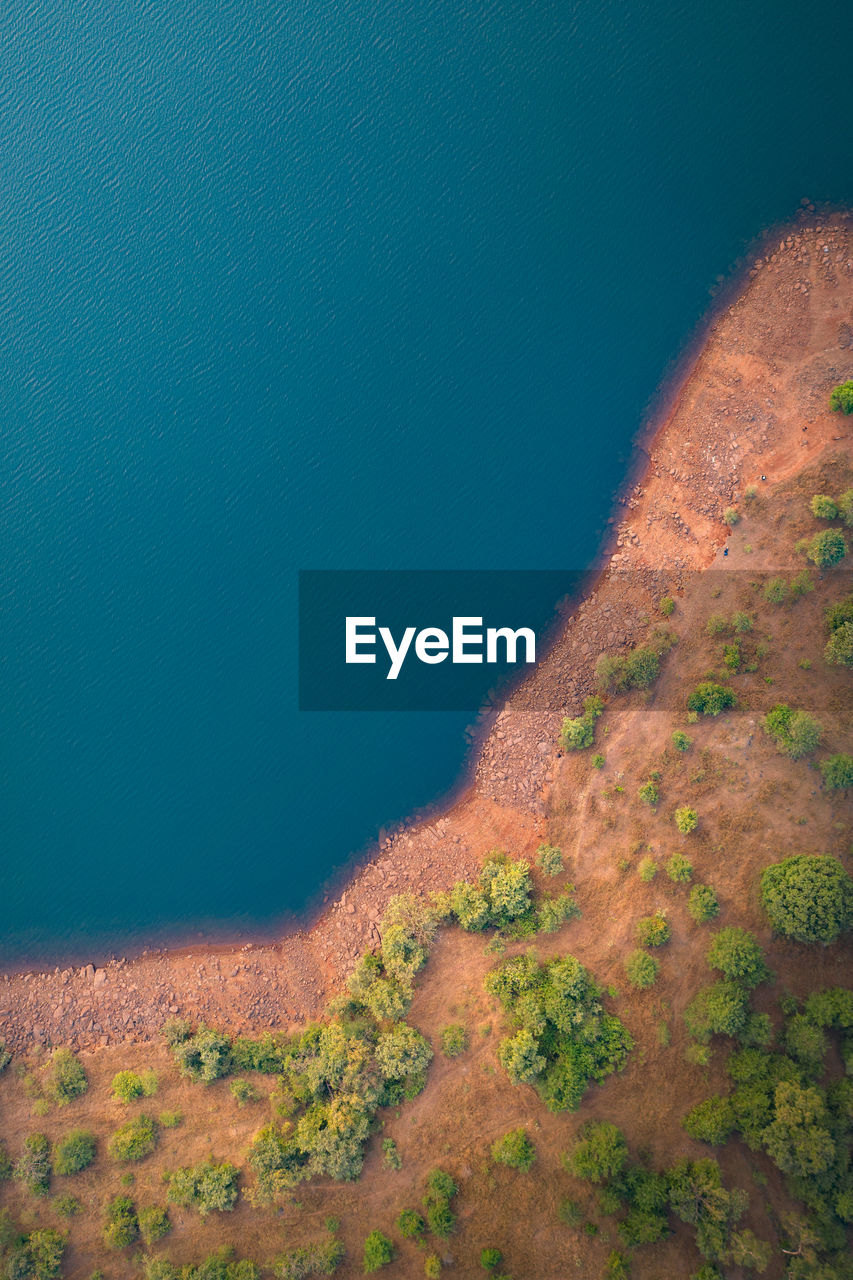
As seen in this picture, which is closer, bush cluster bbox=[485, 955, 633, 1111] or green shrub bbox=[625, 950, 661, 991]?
bush cluster bbox=[485, 955, 633, 1111]

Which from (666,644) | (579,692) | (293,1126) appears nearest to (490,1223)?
(293,1126)

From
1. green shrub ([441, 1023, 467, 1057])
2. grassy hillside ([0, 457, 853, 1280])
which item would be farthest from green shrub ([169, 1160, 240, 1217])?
green shrub ([441, 1023, 467, 1057])

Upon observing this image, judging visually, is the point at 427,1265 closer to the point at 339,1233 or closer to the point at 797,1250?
the point at 339,1233

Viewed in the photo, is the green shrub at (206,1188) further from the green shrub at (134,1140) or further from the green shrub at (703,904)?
the green shrub at (703,904)

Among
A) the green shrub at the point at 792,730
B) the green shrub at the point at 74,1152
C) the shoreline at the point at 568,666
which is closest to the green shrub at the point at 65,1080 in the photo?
the shoreline at the point at 568,666

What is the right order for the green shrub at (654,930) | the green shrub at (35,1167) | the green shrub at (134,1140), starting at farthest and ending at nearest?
the green shrub at (35,1167) < the green shrub at (134,1140) < the green shrub at (654,930)

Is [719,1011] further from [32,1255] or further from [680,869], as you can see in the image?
[32,1255]

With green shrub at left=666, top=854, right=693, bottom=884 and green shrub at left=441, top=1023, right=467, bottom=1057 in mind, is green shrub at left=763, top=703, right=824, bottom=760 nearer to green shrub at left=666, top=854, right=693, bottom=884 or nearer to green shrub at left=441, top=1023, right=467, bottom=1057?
green shrub at left=666, top=854, right=693, bottom=884
